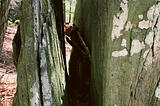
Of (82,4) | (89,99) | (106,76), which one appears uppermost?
(82,4)

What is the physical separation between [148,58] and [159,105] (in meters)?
0.42

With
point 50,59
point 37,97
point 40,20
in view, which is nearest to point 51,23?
point 40,20

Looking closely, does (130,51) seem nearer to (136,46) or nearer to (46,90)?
(136,46)

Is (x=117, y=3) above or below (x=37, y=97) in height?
above

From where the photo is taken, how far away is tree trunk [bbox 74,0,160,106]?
3.46 ft

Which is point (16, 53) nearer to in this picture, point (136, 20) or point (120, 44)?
point (120, 44)

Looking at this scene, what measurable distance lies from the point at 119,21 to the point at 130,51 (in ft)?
0.83

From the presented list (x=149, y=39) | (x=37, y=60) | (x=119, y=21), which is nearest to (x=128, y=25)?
(x=119, y=21)

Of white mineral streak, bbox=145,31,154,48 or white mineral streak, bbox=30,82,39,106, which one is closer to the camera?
white mineral streak, bbox=145,31,154,48

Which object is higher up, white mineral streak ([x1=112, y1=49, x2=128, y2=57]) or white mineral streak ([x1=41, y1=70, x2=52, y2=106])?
white mineral streak ([x1=112, y1=49, x2=128, y2=57])

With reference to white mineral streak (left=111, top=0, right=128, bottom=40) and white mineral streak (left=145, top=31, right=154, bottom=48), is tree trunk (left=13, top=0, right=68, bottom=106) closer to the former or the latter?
white mineral streak (left=111, top=0, right=128, bottom=40)

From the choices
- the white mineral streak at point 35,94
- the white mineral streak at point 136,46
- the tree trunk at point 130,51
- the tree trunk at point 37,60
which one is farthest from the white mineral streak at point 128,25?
the white mineral streak at point 35,94

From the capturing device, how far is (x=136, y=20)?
3.47ft

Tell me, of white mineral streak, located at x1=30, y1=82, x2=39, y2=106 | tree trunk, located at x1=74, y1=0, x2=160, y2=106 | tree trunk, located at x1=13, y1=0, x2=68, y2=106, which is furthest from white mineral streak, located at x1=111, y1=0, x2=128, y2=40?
white mineral streak, located at x1=30, y1=82, x2=39, y2=106
